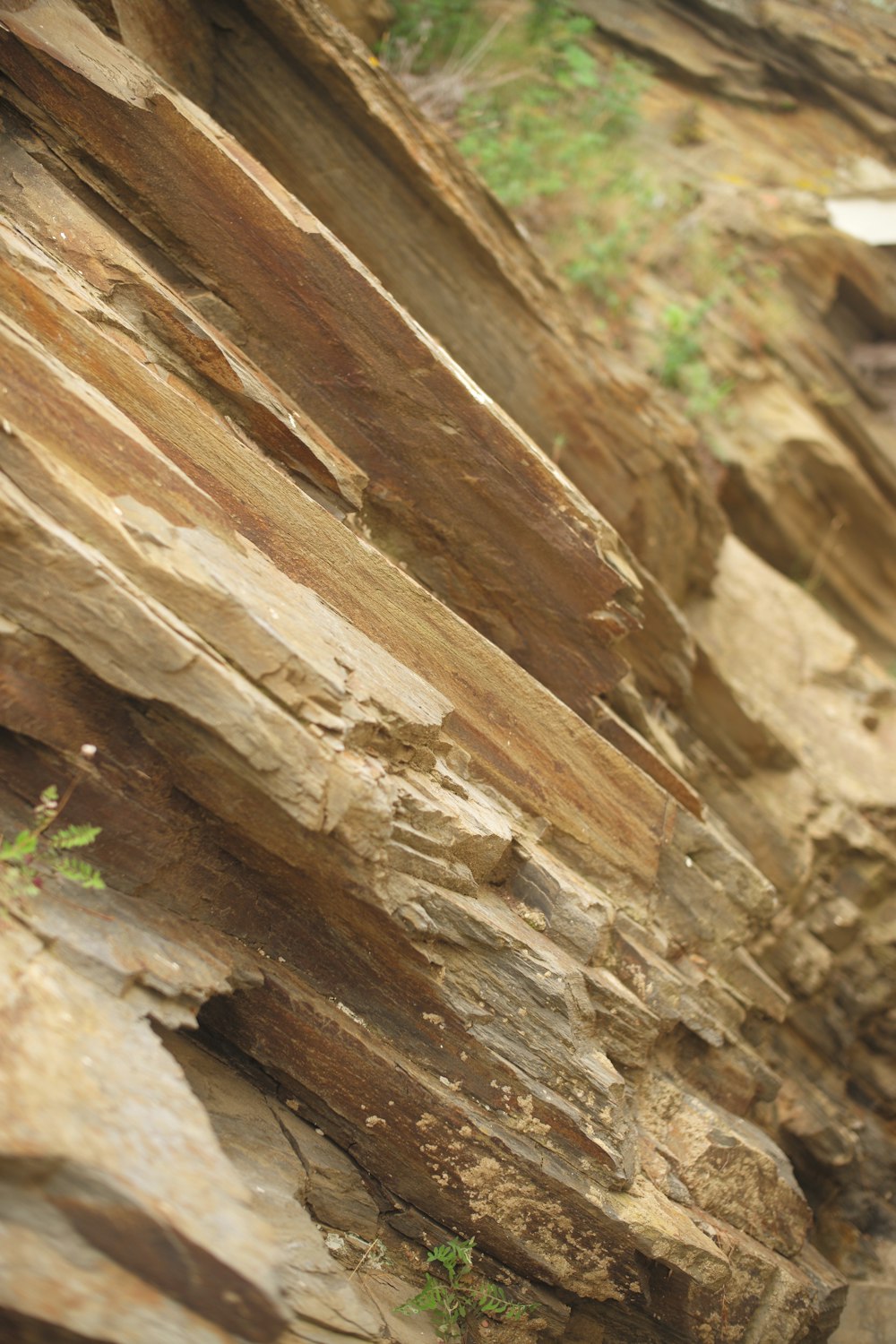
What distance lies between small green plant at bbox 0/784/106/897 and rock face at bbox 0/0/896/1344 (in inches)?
4.6

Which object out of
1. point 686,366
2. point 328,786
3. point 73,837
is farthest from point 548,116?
point 73,837

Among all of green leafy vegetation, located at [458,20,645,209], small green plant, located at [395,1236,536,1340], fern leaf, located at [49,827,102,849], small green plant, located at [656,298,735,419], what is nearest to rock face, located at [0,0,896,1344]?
small green plant, located at [395,1236,536,1340]

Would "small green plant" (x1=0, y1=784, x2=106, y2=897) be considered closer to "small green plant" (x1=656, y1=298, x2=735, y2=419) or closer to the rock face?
the rock face

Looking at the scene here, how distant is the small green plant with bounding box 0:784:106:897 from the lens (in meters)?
3.85

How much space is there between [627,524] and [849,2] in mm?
8922

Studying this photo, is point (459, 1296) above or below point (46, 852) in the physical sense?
below

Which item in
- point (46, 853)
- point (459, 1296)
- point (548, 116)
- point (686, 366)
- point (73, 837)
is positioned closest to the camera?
point (73, 837)

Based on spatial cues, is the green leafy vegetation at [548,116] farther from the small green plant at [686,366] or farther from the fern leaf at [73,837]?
the fern leaf at [73,837]

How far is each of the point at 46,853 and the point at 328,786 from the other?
127 cm

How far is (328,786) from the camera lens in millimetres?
4086

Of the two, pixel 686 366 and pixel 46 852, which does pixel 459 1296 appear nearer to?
pixel 46 852

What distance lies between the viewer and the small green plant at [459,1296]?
4723mm

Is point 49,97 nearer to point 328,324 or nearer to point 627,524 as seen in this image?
point 328,324

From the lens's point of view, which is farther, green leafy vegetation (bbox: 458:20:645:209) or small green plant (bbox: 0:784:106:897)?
green leafy vegetation (bbox: 458:20:645:209)
